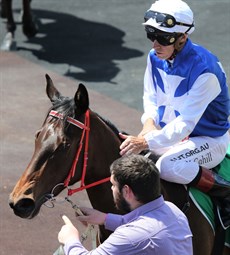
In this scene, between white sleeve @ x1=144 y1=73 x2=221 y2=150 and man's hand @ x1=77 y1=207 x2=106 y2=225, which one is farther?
white sleeve @ x1=144 y1=73 x2=221 y2=150

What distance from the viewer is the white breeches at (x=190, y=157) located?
19.2 feet

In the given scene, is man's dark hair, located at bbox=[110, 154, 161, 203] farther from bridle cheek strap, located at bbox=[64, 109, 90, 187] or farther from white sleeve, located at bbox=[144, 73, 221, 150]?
white sleeve, located at bbox=[144, 73, 221, 150]

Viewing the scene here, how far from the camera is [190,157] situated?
596 cm

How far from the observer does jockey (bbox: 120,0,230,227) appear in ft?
18.9

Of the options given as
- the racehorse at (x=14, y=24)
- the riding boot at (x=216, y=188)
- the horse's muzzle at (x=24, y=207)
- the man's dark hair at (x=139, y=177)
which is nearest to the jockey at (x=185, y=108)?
the riding boot at (x=216, y=188)

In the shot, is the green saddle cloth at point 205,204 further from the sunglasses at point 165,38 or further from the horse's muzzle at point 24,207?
the horse's muzzle at point 24,207

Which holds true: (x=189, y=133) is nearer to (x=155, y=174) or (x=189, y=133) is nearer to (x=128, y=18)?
(x=155, y=174)

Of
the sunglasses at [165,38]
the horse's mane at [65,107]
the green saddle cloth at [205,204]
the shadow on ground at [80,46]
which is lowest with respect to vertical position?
the shadow on ground at [80,46]

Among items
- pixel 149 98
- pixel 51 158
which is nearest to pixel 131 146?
pixel 51 158

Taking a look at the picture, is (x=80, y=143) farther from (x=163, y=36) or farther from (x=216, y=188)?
(x=216, y=188)

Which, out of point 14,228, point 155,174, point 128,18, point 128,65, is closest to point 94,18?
point 128,18

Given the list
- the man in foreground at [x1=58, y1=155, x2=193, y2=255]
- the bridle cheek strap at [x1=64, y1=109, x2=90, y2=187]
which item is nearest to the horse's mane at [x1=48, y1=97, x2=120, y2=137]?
the bridle cheek strap at [x1=64, y1=109, x2=90, y2=187]

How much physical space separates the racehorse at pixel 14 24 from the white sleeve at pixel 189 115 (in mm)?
9558

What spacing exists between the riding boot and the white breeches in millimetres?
64
